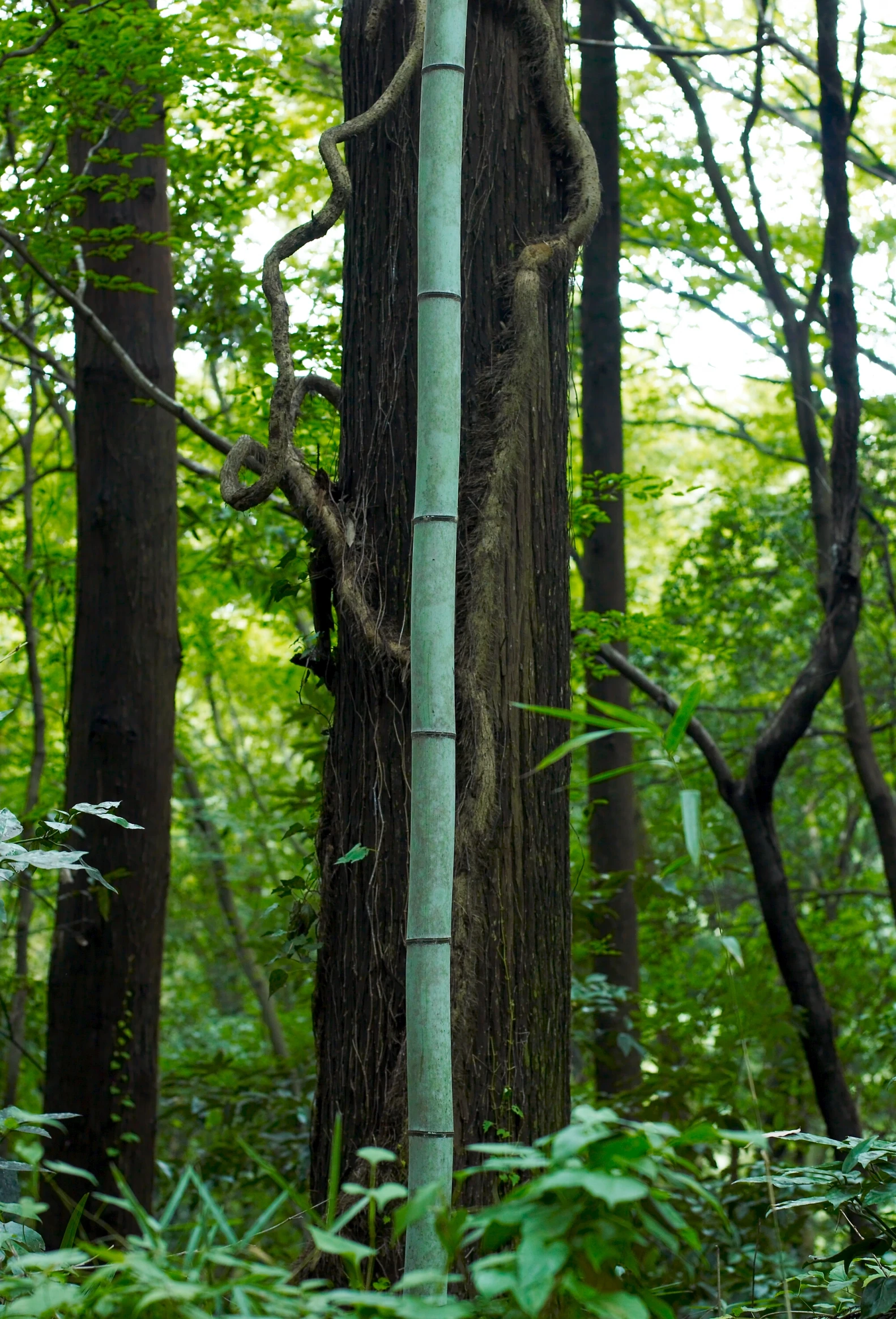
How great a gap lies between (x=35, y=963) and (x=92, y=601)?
11.0 m

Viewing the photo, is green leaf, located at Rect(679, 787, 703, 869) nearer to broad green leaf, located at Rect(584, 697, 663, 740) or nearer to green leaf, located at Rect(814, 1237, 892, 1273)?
broad green leaf, located at Rect(584, 697, 663, 740)

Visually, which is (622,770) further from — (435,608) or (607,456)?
(607,456)

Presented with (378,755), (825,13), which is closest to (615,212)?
(825,13)

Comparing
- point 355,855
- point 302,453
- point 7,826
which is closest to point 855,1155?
point 355,855

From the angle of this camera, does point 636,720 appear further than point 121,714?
No

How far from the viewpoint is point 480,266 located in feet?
9.03

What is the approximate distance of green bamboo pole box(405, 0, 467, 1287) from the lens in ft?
6.56

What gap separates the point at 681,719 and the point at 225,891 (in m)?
12.1

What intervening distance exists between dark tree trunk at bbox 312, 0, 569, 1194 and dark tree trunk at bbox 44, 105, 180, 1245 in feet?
9.17

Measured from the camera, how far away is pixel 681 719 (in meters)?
1.49

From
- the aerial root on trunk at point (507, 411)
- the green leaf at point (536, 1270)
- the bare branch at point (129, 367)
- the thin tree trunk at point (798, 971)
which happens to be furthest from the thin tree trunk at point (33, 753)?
the green leaf at point (536, 1270)

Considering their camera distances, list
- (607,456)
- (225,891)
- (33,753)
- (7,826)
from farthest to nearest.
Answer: (225,891) → (607,456) → (33,753) → (7,826)

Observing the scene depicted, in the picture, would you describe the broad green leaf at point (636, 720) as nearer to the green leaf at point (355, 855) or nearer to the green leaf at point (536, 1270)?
the green leaf at point (536, 1270)

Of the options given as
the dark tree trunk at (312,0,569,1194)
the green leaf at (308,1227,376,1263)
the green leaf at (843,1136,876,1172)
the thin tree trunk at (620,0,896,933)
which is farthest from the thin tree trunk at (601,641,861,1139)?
the green leaf at (308,1227,376,1263)
